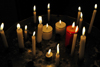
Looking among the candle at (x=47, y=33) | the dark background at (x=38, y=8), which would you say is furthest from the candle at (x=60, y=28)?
the dark background at (x=38, y=8)

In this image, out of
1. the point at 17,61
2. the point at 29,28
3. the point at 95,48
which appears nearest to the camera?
the point at 17,61

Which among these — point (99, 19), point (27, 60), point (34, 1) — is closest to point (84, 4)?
point (99, 19)

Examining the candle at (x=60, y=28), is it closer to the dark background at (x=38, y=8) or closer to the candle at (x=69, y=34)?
the candle at (x=69, y=34)

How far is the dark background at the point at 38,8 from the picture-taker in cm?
214

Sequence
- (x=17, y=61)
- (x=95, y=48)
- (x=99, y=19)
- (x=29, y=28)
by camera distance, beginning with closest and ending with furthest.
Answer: (x=17, y=61)
(x=95, y=48)
(x=29, y=28)
(x=99, y=19)

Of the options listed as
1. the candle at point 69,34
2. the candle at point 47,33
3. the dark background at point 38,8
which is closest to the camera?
the candle at point 69,34

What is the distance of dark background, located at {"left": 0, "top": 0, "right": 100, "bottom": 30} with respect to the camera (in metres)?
2.14

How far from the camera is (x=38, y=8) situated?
2309mm

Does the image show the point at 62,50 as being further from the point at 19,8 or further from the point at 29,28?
the point at 19,8

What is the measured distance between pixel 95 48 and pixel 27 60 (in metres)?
0.63

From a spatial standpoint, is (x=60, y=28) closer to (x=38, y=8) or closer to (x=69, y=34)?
(x=69, y=34)

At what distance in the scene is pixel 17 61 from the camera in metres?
1.09

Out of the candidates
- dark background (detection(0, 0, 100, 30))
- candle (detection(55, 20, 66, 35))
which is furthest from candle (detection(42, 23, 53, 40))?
dark background (detection(0, 0, 100, 30))

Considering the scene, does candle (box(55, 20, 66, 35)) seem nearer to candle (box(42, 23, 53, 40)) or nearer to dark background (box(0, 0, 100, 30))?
candle (box(42, 23, 53, 40))
